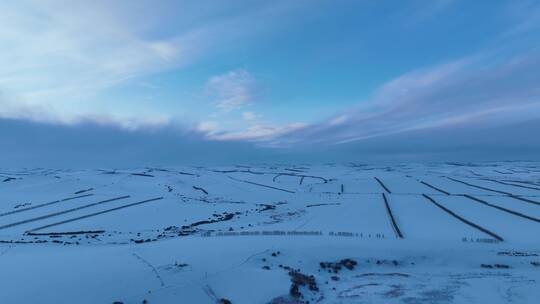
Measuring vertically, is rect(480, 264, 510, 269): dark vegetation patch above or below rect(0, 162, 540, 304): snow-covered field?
below

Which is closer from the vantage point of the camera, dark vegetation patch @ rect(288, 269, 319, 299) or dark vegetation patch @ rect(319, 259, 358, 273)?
dark vegetation patch @ rect(288, 269, 319, 299)

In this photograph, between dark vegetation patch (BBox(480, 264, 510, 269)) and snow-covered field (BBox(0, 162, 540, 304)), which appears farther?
dark vegetation patch (BBox(480, 264, 510, 269))

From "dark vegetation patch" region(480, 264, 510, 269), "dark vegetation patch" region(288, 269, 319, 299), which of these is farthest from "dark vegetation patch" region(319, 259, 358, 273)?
"dark vegetation patch" region(480, 264, 510, 269)

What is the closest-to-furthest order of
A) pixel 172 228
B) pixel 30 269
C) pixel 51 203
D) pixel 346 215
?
pixel 30 269 → pixel 172 228 → pixel 346 215 → pixel 51 203

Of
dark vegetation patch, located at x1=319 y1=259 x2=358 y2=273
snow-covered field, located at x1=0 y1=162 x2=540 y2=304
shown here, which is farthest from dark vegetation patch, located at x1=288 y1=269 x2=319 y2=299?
dark vegetation patch, located at x1=319 y1=259 x2=358 y2=273

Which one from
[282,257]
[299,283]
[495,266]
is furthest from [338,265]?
[495,266]

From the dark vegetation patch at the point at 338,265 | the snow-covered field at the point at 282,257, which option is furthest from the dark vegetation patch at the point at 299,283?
the dark vegetation patch at the point at 338,265

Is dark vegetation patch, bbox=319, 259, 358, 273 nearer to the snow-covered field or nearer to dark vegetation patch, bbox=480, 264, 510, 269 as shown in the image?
the snow-covered field

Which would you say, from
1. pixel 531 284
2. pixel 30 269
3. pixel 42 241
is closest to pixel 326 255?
pixel 531 284

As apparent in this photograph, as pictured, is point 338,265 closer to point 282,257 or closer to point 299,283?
point 282,257

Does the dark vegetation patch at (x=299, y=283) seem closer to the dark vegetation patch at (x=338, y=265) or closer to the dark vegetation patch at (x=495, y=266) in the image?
the dark vegetation patch at (x=338, y=265)

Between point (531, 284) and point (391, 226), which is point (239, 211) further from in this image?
point (531, 284)
